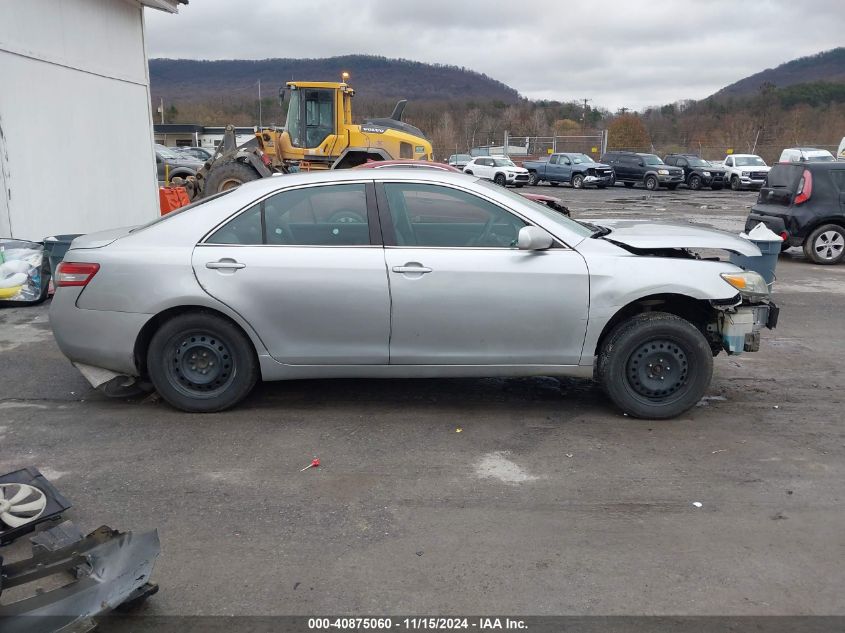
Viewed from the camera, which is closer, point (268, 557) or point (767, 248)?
point (268, 557)

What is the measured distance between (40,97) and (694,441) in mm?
10025

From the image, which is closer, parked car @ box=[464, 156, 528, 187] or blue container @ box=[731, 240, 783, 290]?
blue container @ box=[731, 240, 783, 290]

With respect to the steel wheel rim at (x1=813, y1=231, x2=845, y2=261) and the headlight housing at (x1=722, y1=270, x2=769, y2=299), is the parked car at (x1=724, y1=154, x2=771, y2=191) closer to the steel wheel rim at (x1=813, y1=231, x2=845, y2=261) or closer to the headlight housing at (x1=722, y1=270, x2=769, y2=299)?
the steel wheel rim at (x1=813, y1=231, x2=845, y2=261)

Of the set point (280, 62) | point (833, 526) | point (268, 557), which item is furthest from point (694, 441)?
point (280, 62)

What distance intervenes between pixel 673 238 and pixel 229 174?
12754 millimetres

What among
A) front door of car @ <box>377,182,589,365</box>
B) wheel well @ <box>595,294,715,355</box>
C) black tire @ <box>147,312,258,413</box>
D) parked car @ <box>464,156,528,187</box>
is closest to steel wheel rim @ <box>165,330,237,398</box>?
black tire @ <box>147,312,258,413</box>

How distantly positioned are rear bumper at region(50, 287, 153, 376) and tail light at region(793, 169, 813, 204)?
10.8 metres

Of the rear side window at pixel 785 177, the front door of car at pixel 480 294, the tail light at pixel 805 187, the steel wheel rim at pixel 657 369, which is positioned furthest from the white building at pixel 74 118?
the tail light at pixel 805 187

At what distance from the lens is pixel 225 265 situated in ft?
16.1

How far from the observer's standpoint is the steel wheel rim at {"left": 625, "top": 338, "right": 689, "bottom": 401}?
497cm

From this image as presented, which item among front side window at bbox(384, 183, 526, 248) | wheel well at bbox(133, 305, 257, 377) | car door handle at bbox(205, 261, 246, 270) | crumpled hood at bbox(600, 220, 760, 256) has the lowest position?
wheel well at bbox(133, 305, 257, 377)

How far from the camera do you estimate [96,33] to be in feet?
40.0

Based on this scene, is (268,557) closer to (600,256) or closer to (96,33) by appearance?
(600,256)

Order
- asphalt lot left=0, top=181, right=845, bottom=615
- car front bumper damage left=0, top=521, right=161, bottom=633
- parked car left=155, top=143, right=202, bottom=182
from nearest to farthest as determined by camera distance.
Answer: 1. car front bumper damage left=0, top=521, right=161, bottom=633
2. asphalt lot left=0, top=181, right=845, bottom=615
3. parked car left=155, top=143, right=202, bottom=182
